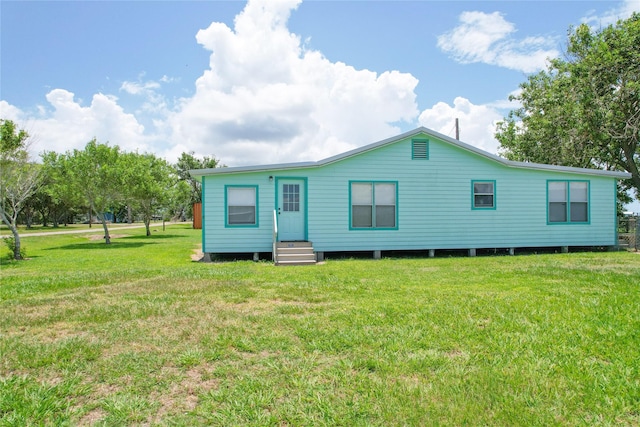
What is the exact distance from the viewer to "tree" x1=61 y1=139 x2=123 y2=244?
55.3 feet

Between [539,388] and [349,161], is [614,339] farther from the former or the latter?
[349,161]

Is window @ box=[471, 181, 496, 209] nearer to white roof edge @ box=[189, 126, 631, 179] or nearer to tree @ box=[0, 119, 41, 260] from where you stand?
white roof edge @ box=[189, 126, 631, 179]

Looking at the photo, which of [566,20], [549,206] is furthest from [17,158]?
[566,20]

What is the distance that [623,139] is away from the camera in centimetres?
1627

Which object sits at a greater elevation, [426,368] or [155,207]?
[155,207]

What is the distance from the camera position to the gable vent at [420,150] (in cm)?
1177

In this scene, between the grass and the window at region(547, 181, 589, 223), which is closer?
the grass

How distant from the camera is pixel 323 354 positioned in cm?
354

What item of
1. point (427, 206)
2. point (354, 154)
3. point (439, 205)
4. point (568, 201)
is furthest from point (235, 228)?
point (568, 201)

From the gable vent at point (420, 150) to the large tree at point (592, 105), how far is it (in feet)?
29.0

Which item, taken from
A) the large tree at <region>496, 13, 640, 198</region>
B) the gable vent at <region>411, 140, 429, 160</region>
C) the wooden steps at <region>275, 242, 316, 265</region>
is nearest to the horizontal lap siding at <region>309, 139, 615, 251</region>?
the gable vent at <region>411, 140, 429, 160</region>

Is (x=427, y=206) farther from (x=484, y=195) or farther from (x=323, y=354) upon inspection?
(x=323, y=354)

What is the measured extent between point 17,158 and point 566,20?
23.0 m

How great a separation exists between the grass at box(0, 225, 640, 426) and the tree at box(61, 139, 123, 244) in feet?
38.3
